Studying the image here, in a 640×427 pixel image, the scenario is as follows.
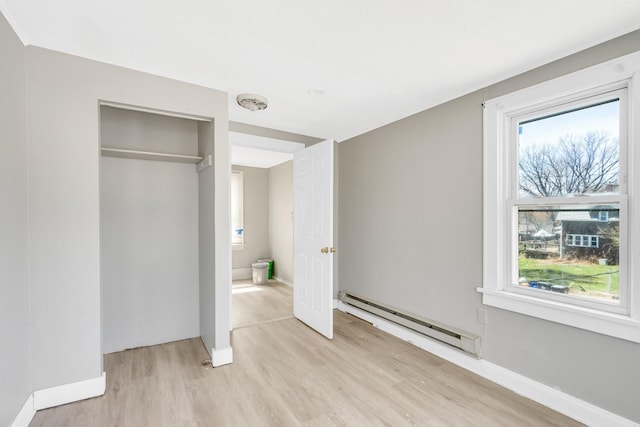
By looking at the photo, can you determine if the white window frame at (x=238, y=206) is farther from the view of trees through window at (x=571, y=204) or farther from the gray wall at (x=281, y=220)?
the view of trees through window at (x=571, y=204)

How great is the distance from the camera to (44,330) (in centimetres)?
188

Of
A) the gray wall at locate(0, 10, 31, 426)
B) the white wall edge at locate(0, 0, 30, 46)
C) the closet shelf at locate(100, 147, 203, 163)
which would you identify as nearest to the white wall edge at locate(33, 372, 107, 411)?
the gray wall at locate(0, 10, 31, 426)

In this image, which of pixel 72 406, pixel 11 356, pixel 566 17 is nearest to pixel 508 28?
pixel 566 17

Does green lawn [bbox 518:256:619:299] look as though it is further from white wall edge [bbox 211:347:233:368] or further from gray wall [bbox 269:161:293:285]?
gray wall [bbox 269:161:293:285]

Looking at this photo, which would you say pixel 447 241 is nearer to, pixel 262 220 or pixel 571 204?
pixel 571 204

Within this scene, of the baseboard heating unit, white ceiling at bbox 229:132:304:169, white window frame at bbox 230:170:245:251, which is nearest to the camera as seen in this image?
the baseboard heating unit

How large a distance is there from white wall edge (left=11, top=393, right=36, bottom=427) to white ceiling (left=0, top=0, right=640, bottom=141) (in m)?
2.22

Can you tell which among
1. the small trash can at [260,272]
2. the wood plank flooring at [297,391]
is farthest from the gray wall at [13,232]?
the small trash can at [260,272]

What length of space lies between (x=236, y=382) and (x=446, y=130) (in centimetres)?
274

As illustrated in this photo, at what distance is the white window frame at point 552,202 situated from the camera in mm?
1621

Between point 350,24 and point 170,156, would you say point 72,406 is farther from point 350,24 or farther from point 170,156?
point 350,24

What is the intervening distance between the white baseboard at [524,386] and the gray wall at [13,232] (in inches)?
115

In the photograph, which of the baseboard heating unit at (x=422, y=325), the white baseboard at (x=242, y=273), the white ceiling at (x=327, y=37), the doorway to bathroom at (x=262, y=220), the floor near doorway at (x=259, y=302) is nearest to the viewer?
the white ceiling at (x=327, y=37)

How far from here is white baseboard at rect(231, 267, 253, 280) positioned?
573 cm
